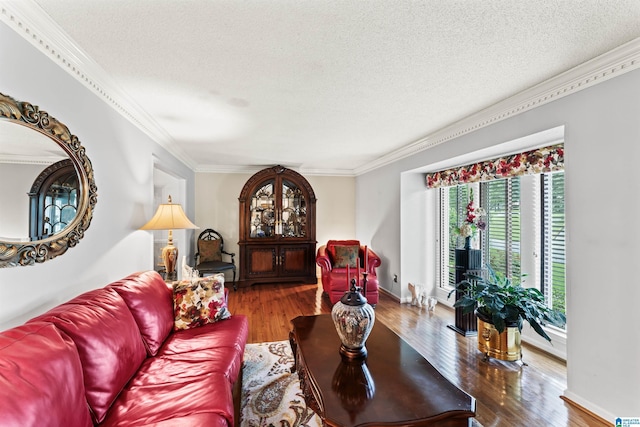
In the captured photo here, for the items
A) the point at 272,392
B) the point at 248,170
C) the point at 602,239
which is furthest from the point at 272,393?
the point at 248,170

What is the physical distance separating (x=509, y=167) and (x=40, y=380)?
12.1ft

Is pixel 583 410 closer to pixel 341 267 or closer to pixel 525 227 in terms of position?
pixel 525 227

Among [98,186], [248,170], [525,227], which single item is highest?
[248,170]

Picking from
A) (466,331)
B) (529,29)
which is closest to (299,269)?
(466,331)

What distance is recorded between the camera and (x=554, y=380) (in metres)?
2.21

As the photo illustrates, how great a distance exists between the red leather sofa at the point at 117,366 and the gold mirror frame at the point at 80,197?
0.30m

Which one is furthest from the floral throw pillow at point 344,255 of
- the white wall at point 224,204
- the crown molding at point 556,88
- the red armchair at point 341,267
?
the crown molding at point 556,88

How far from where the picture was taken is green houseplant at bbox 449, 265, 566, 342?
88.7 inches

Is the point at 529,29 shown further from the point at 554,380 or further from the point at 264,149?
the point at 264,149

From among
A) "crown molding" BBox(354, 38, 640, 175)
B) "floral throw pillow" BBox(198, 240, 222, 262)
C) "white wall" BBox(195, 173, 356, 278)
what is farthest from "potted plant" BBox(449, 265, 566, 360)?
"floral throw pillow" BBox(198, 240, 222, 262)

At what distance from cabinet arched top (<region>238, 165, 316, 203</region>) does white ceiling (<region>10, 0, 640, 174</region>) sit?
83.2 inches

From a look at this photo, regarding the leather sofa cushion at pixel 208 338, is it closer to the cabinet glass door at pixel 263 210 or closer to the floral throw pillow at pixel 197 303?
the floral throw pillow at pixel 197 303

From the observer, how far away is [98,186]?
1928 millimetres

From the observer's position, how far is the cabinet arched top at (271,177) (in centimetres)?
500
